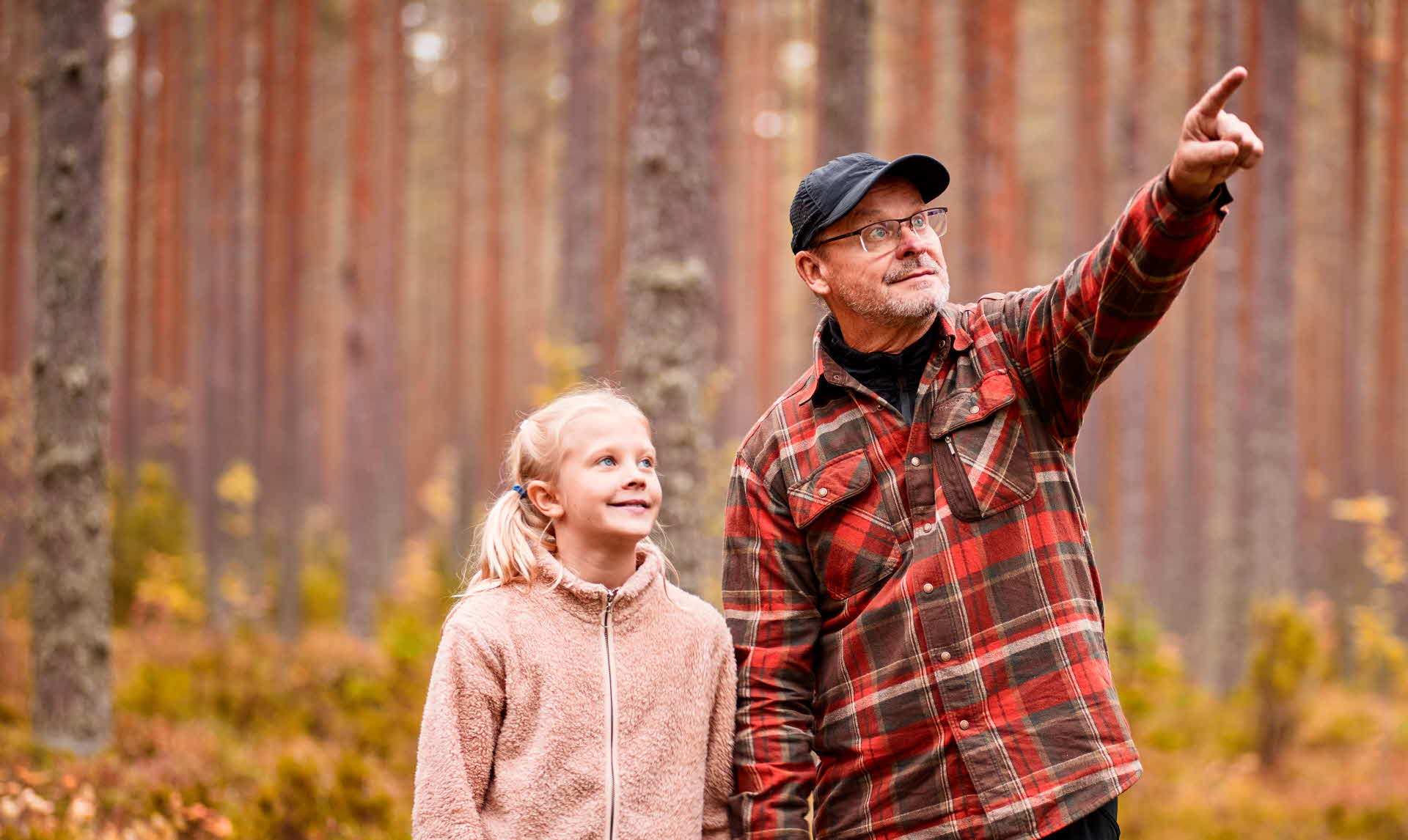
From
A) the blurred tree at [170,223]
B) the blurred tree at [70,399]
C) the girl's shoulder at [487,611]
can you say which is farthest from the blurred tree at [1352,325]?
the blurred tree at [170,223]

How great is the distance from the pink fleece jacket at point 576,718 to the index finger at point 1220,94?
56.9 inches

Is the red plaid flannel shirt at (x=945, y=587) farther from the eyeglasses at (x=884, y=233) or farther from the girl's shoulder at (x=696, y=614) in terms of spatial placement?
the eyeglasses at (x=884, y=233)

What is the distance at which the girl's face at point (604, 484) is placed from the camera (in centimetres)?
254

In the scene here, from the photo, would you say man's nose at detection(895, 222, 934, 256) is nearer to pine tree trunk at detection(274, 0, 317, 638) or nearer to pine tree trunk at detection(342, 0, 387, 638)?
pine tree trunk at detection(342, 0, 387, 638)

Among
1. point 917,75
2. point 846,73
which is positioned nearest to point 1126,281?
point 846,73

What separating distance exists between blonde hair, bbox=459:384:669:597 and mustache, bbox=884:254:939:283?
Answer: 64 cm

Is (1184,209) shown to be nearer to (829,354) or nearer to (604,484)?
(829,354)

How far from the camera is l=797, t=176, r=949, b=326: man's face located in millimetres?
2447

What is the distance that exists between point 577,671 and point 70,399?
16.2ft

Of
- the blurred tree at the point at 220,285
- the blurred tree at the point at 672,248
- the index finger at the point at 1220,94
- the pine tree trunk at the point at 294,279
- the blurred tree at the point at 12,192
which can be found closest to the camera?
the index finger at the point at 1220,94

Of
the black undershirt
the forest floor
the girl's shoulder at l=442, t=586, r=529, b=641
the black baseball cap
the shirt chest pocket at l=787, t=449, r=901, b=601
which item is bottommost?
the forest floor

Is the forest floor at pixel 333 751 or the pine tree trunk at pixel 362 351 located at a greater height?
the pine tree trunk at pixel 362 351

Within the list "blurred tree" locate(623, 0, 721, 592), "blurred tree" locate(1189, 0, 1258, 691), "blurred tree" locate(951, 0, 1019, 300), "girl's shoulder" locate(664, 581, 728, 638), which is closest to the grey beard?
"girl's shoulder" locate(664, 581, 728, 638)

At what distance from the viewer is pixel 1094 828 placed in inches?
88.9
